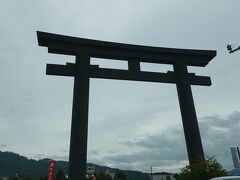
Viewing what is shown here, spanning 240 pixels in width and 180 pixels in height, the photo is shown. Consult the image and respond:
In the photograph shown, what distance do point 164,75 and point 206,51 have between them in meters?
3.42

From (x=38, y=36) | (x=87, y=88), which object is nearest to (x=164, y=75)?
(x=87, y=88)

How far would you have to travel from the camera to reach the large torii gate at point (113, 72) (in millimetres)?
16534

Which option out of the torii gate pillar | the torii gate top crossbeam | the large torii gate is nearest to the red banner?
the large torii gate

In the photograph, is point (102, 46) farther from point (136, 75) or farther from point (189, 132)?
point (189, 132)

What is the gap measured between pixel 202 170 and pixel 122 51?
8.22 metres

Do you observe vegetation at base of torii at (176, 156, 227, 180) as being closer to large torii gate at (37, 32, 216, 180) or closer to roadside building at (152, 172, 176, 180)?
large torii gate at (37, 32, 216, 180)

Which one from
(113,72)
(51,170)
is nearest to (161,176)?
(51,170)

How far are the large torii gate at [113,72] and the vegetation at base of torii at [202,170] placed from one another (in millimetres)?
648

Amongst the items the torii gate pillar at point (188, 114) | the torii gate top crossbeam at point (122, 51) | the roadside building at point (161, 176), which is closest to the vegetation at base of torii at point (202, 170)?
the torii gate pillar at point (188, 114)

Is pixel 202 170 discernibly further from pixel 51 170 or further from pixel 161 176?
pixel 161 176

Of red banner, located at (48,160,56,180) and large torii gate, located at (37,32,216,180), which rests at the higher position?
large torii gate, located at (37,32,216,180)

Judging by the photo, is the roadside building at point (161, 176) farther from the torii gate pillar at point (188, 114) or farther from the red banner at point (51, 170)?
the torii gate pillar at point (188, 114)

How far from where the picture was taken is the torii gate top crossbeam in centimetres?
1880

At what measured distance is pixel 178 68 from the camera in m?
20.9
